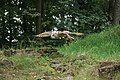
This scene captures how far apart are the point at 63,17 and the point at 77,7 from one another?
26.5 inches

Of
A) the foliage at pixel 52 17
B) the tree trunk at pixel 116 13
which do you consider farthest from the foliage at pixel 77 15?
the tree trunk at pixel 116 13

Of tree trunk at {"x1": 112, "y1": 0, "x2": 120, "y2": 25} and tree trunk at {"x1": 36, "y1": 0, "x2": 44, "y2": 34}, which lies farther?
tree trunk at {"x1": 36, "y1": 0, "x2": 44, "y2": 34}

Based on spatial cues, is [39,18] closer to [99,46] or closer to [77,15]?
[77,15]

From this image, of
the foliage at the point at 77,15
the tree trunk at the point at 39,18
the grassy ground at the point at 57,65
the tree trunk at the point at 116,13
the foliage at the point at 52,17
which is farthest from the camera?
the tree trunk at the point at 39,18

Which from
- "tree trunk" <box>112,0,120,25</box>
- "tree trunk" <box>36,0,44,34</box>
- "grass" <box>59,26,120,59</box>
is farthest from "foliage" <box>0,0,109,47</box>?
"grass" <box>59,26,120,59</box>

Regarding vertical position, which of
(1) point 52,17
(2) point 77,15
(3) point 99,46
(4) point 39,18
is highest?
(3) point 99,46

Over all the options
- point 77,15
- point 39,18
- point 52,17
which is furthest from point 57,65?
point 52,17

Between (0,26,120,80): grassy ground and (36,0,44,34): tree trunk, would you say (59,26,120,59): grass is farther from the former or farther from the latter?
(36,0,44,34): tree trunk

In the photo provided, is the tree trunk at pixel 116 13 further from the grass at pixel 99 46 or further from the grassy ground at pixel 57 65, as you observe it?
the grassy ground at pixel 57 65

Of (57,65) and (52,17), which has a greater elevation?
(57,65)

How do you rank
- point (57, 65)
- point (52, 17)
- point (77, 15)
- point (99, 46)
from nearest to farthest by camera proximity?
point (57, 65)
point (99, 46)
point (77, 15)
point (52, 17)

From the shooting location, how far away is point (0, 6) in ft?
45.2

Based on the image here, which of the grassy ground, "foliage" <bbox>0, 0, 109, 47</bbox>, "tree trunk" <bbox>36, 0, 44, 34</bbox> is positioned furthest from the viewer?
"tree trunk" <bbox>36, 0, 44, 34</bbox>

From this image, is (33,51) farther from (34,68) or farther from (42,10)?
(42,10)
